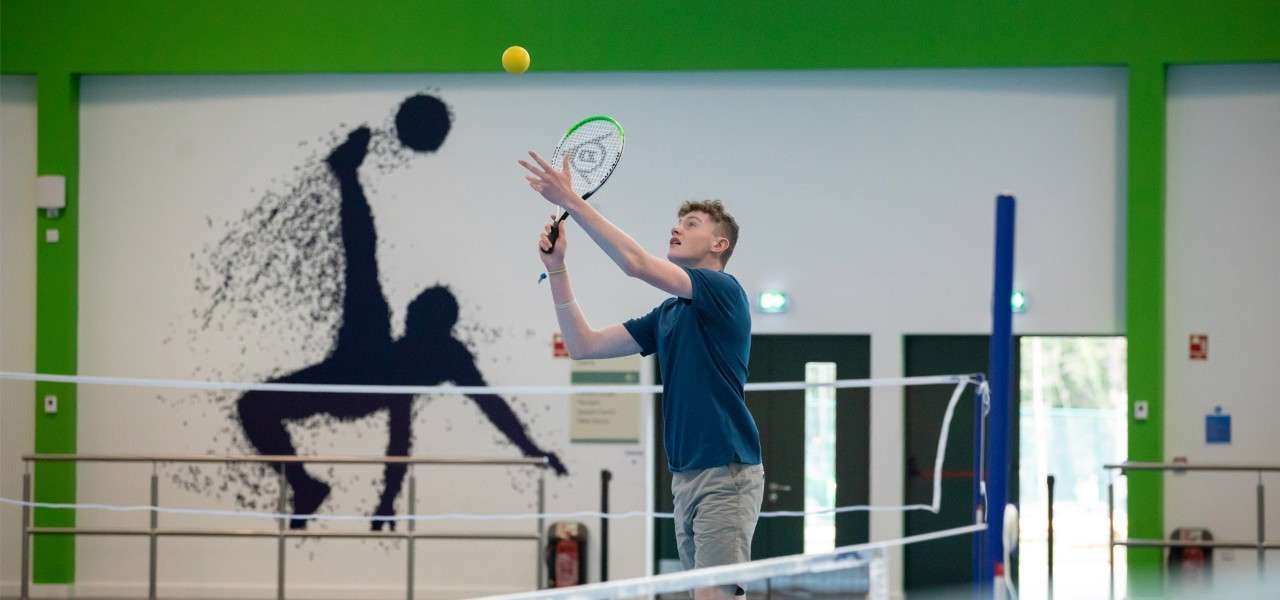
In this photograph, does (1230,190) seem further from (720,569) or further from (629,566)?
(720,569)

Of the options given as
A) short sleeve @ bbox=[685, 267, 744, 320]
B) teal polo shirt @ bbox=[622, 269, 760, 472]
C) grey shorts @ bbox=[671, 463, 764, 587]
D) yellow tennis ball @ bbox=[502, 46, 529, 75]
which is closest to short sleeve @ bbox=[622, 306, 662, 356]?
teal polo shirt @ bbox=[622, 269, 760, 472]

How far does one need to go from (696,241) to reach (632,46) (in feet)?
20.7

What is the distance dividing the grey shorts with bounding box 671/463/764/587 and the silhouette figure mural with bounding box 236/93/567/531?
651 cm

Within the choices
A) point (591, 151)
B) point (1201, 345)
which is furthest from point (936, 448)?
point (591, 151)

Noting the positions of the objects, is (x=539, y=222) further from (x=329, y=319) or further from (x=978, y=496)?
(x=978, y=496)

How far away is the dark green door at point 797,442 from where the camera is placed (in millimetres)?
10383

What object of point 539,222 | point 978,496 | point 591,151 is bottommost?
point 978,496

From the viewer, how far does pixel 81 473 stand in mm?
10531

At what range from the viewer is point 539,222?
10430mm

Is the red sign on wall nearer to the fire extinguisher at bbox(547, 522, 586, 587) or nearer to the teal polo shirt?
the fire extinguisher at bbox(547, 522, 586, 587)

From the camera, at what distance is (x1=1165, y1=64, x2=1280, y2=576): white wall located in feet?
32.8

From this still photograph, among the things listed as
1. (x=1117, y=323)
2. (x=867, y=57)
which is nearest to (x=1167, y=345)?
(x=1117, y=323)

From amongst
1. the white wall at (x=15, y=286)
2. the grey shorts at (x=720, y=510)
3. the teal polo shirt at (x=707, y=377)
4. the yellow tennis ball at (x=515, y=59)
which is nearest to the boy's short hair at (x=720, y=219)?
the teal polo shirt at (x=707, y=377)

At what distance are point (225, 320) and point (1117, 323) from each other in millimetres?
6657
